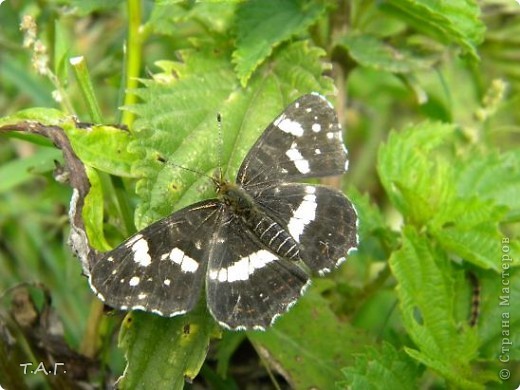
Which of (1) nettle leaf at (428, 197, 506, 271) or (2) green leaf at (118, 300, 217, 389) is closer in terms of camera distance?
(2) green leaf at (118, 300, 217, 389)

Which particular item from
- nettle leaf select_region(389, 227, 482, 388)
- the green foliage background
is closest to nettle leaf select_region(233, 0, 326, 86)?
the green foliage background

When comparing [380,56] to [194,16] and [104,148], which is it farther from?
[104,148]

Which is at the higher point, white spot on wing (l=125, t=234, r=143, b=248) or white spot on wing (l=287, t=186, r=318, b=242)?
white spot on wing (l=125, t=234, r=143, b=248)

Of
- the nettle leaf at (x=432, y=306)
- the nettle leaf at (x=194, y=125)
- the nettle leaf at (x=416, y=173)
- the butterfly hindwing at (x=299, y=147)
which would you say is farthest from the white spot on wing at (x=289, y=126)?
the nettle leaf at (x=432, y=306)

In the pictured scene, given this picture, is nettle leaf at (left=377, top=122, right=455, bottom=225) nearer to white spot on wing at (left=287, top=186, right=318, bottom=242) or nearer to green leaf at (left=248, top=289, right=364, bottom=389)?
white spot on wing at (left=287, top=186, right=318, bottom=242)

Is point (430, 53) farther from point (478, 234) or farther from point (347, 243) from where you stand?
point (347, 243)

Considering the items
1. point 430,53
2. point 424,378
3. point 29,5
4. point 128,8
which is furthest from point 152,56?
point 424,378
